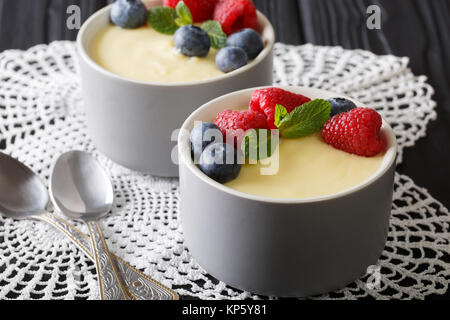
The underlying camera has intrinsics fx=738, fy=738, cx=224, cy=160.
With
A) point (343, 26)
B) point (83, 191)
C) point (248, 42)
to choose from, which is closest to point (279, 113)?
point (248, 42)

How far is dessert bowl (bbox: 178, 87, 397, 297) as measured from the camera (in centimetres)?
99

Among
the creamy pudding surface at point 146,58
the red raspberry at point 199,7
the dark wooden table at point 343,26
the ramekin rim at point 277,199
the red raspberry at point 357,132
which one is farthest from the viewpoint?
the dark wooden table at point 343,26

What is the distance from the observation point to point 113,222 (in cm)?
123

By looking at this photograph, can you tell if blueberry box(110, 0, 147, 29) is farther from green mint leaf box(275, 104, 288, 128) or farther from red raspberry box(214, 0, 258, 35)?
green mint leaf box(275, 104, 288, 128)

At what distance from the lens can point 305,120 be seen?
3.66 ft

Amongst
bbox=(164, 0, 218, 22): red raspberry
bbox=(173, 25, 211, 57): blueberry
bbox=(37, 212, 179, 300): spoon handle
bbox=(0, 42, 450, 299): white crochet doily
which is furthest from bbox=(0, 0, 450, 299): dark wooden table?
bbox=(37, 212, 179, 300): spoon handle

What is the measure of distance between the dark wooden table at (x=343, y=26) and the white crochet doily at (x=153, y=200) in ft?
0.24

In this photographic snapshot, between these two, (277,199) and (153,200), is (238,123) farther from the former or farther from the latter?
(153,200)

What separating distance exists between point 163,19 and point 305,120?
0.45m

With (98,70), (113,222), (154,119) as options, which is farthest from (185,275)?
(98,70)

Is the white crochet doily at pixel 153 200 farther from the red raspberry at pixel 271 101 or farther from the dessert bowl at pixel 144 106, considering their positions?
the red raspberry at pixel 271 101

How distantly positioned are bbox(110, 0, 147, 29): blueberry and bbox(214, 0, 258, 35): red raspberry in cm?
15

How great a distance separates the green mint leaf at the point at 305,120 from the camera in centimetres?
110

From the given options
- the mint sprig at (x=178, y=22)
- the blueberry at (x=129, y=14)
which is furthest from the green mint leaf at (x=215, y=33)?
the blueberry at (x=129, y=14)
